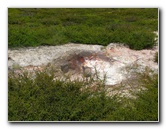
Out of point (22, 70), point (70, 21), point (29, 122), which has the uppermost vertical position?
point (70, 21)

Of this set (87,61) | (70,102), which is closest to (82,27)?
(87,61)

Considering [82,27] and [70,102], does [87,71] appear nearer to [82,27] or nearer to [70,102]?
[70,102]

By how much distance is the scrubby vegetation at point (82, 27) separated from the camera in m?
7.76

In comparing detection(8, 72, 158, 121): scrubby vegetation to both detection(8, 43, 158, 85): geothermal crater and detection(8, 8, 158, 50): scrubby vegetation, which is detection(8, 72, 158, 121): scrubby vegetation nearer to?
detection(8, 43, 158, 85): geothermal crater

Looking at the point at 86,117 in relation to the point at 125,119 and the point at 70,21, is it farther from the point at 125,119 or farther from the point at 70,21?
the point at 70,21

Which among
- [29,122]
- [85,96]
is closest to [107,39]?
[85,96]

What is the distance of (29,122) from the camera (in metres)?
7.47

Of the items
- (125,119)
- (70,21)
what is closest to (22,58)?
(70,21)

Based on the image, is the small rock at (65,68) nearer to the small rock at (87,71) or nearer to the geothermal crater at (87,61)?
the geothermal crater at (87,61)

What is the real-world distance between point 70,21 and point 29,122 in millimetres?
1161

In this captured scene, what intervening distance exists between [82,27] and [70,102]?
837mm

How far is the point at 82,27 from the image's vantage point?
7859 millimetres

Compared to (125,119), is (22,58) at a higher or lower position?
higher

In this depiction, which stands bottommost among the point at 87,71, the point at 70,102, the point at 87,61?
the point at 70,102
